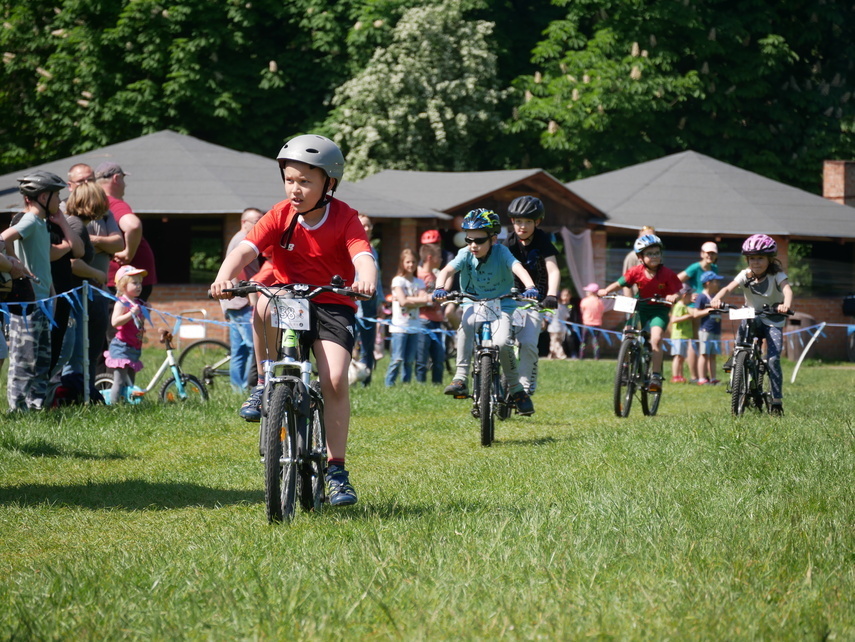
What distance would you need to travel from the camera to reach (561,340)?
2705 cm

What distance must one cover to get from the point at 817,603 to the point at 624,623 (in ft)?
2.54

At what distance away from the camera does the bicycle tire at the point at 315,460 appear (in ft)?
20.4

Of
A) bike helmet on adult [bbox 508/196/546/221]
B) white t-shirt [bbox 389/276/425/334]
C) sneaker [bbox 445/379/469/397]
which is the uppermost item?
bike helmet on adult [bbox 508/196/546/221]

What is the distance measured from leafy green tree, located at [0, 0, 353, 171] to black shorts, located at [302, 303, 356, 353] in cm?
3026

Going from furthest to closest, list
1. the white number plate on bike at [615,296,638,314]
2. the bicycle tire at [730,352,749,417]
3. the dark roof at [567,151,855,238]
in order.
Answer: the dark roof at [567,151,855,238] < the white number plate on bike at [615,296,638,314] < the bicycle tire at [730,352,749,417]

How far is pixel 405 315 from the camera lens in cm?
1666

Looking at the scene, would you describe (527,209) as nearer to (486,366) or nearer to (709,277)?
(486,366)

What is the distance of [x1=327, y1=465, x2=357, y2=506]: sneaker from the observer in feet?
20.8

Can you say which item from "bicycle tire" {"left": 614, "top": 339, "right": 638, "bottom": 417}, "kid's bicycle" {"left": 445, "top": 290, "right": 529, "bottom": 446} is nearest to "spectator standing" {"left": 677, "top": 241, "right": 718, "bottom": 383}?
"bicycle tire" {"left": 614, "top": 339, "right": 638, "bottom": 417}

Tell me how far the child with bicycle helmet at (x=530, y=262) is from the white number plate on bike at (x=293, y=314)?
4.85m

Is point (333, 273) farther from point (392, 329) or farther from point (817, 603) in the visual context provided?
point (392, 329)

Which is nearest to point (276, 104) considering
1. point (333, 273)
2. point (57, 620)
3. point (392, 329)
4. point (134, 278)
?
point (392, 329)

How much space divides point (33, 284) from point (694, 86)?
95.5 feet

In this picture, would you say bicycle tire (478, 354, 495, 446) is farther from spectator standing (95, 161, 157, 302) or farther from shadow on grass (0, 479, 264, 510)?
spectator standing (95, 161, 157, 302)
